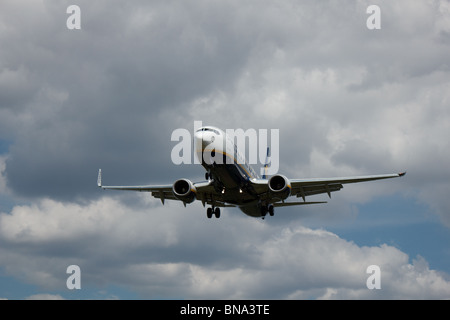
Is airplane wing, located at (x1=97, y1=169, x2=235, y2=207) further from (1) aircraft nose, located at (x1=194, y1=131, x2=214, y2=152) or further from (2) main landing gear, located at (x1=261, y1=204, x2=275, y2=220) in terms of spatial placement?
(1) aircraft nose, located at (x1=194, y1=131, x2=214, y2=152)

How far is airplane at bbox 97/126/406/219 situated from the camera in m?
49.0

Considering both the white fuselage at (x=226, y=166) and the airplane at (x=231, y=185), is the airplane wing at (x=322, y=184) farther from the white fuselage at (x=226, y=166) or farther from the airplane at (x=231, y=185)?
the white fuselage at (x=226, y=166)

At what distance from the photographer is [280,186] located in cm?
5409

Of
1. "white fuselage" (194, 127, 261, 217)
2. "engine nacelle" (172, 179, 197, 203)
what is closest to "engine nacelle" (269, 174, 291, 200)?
"white fuselage" (194, 127, 261, 217)

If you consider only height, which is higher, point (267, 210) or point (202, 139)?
point (202, 139)

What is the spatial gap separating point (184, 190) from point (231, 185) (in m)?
4.78

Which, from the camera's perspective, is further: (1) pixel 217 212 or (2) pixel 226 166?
(1) pixel 217 212

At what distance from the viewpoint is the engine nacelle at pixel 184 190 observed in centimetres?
5500

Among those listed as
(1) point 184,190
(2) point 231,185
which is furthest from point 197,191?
(2) point 231,185

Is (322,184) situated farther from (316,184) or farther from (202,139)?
(202,139)

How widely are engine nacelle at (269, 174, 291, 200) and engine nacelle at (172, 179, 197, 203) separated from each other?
23.9 ft
